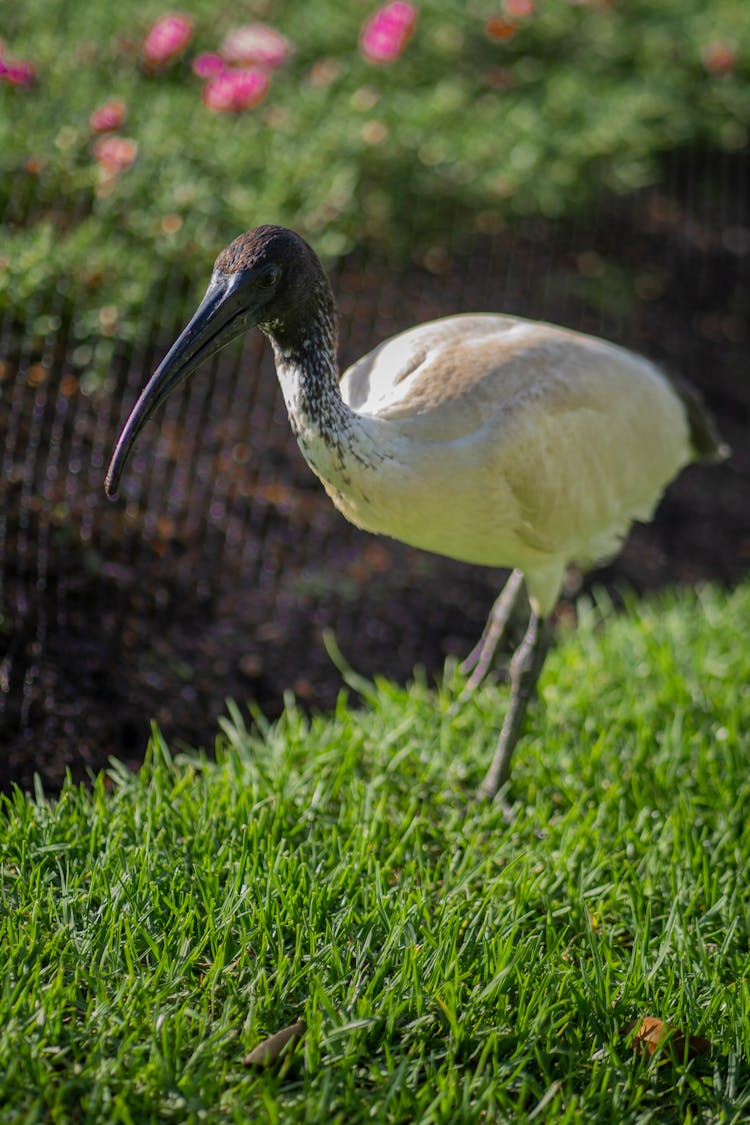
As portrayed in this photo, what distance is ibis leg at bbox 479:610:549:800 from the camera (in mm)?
3482

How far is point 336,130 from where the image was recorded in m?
5.26

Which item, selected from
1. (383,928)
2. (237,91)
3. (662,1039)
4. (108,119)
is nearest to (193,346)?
(383,928)

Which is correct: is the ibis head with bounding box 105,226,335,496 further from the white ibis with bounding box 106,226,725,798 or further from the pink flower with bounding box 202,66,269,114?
the pink flower with bounding box 202,66,269,114

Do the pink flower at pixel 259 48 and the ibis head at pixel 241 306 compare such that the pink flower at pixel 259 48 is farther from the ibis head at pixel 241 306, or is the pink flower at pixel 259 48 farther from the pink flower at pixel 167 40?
the ibis head at pixel 241 306

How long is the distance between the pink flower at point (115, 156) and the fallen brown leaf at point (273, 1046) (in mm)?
3183

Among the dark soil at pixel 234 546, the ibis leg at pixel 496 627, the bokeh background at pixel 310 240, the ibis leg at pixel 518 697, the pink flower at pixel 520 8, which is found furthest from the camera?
the pink flower at pixel 520 8

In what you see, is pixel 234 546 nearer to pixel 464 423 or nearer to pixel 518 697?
pixel 518 697

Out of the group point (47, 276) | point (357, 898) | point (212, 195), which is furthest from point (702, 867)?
point (212, 195)

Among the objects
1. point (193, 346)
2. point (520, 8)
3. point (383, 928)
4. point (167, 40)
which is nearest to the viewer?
point (193, 346)

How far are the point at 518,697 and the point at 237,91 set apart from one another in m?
2.83

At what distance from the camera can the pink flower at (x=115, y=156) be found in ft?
14.3

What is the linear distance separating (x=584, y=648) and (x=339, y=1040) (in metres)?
2.31

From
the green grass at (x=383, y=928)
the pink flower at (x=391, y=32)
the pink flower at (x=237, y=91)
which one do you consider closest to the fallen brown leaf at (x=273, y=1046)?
the green grass at (x=383, y=928)

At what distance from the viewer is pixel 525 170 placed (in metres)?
5.63
